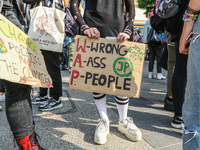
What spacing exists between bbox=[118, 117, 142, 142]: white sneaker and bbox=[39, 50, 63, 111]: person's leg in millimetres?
1040

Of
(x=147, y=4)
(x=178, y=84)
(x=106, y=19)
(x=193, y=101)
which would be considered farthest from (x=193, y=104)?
(x=147, y=4)

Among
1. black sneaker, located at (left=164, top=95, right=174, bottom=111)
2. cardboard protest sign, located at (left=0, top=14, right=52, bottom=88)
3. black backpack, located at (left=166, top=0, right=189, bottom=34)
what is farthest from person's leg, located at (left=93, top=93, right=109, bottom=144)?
black sneaker, located at (left=164, top=95, right=174, bottom=111)

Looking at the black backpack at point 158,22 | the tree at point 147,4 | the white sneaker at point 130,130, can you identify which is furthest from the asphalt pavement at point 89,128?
the tree at point 147,4

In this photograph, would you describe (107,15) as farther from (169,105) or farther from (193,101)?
(169,105)

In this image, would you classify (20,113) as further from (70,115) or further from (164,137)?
(164,137)

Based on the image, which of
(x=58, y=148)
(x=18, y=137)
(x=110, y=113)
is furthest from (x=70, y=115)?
(x=18, y=137)

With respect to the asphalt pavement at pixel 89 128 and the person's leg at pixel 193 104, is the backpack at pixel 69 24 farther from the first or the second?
the person's leg at pixel 193 104

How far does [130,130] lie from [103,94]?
0.44 meters

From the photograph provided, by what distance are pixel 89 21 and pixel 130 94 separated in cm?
81

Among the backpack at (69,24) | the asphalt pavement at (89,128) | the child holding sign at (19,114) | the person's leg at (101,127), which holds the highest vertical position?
the backpack at (69,24)

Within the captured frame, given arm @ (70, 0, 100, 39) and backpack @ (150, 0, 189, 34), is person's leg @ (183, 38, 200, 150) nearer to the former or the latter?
arm @ (70, 0, 100, 39)

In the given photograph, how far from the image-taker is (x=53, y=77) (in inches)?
93.0

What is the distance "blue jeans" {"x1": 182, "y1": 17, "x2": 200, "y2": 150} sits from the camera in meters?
1.00

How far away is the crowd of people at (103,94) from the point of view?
1.04m
